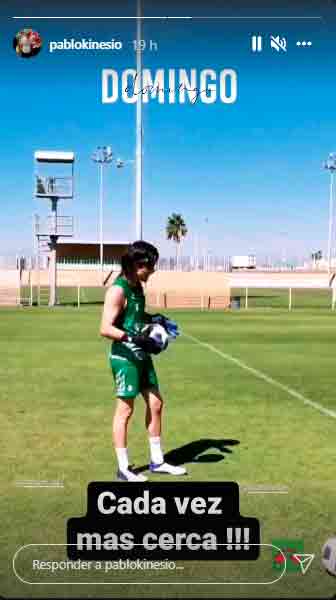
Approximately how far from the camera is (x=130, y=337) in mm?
4445

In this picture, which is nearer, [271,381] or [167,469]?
[167,469]

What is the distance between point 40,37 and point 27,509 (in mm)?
3001

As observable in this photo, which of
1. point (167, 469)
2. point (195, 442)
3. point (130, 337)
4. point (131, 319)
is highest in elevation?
point (131, 319)

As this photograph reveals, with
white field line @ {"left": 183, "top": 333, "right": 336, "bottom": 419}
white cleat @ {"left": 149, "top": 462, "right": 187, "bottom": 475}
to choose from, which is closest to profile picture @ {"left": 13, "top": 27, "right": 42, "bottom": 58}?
white cleat @ {"left": 149, "top": 462, "right": 187, "bottom": 475}

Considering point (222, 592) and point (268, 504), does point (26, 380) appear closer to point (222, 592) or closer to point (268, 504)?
point (268, 504)

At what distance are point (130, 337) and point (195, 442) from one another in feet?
7.80

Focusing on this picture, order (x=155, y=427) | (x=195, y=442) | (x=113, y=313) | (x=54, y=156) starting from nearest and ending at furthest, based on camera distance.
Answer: (x=113, y=313) → (x=155, y=427) → (x=195, y=442) → (x=54, y=156)

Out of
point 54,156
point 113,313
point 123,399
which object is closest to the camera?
point 113,313

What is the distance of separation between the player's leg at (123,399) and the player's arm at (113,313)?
26 cm

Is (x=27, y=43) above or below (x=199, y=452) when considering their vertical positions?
above

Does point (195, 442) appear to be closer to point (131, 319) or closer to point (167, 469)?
point (167, 469)

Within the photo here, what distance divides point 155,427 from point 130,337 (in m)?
0.96

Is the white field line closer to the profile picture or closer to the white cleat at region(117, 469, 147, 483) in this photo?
the white cleat at region(117, 469, 147, 483)

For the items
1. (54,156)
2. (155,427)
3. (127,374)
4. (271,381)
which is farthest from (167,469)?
(54,156)
